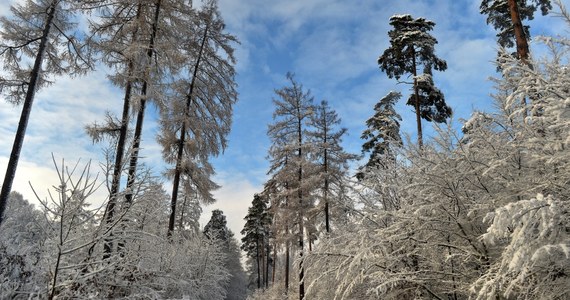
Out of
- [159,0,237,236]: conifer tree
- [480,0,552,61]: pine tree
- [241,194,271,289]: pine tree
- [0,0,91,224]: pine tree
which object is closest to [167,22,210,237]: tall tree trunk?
[159,0,237,236]: conifer tree

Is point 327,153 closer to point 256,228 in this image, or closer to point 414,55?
point 414,55

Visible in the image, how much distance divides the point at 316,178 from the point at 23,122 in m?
11.0

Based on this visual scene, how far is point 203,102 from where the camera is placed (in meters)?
14.5

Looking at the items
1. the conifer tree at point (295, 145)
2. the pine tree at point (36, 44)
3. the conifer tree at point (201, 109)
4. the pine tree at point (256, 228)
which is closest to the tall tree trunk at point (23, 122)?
the pine tree at point (36, 44)

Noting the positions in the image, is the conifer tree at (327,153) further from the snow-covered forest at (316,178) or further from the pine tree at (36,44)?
the pine tree at (36,44)

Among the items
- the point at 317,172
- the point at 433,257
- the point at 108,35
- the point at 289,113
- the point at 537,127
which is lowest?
the point at 433,257

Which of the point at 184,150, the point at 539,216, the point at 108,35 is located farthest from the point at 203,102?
the point at 539,216

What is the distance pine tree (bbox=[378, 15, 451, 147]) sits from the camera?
14117 mm

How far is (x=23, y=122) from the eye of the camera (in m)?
9.30

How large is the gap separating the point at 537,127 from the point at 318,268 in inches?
158

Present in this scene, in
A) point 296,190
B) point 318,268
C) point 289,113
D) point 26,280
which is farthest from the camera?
point 289,113

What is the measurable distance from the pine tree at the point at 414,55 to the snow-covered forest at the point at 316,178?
0.21ft

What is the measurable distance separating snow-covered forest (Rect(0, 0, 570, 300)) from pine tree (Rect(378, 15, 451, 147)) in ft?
0.21

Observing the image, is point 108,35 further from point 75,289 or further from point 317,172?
point 317,172
